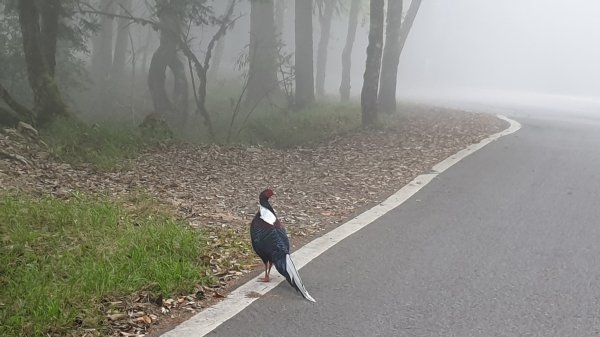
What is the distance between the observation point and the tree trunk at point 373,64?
14781mm

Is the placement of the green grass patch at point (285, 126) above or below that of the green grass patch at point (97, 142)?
below

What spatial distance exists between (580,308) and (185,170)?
6344mm

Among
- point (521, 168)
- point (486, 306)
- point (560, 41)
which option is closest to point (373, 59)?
point (521, 168)

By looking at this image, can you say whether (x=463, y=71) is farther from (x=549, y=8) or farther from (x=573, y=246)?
(x=573, y=246)

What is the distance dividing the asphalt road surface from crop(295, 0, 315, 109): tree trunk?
34.8 ft

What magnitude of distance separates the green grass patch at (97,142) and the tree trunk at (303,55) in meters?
8.55

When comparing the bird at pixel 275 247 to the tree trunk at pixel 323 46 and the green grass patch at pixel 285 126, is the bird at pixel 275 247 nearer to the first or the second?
the green grass patch at pixel 285 126

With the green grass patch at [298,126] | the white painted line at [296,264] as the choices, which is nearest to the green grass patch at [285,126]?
the green grass patch at [298,126]

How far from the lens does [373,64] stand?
15.1 m

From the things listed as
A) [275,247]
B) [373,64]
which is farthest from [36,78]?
[275,247]

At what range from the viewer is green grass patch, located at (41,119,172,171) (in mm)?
9484

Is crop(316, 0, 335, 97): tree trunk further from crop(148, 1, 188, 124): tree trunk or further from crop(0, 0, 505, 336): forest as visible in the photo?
crop(148, 1, 188, 124): tree trunk

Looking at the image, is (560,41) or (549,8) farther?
(549,8)

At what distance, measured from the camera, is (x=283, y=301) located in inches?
199
